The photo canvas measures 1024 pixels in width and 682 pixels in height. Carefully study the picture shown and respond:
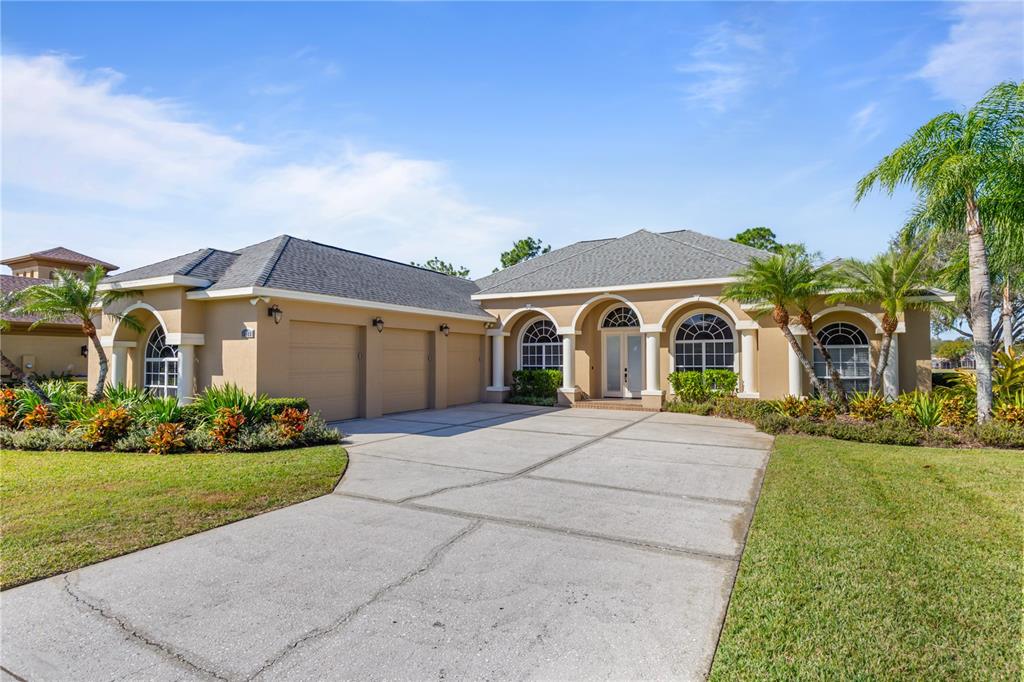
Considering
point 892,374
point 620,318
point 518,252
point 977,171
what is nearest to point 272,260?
point 620,318

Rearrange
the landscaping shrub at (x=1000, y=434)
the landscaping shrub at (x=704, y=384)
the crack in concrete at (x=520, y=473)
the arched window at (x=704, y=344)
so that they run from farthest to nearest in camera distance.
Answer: the arched window at (x=704, y=344) < the landscaping shrub at (x=704, y=384) < the landscaping shrub at (x=1000, y=434) < the crack in concrete at (x=520, y=473)

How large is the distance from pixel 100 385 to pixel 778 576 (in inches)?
619

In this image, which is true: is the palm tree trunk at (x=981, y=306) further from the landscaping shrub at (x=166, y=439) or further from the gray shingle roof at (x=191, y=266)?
the gray shingle roof at (x=191, y=266)

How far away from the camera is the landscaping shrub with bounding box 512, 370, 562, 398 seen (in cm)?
1873

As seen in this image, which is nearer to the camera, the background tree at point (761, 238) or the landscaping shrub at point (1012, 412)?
the landscaping shrub at point (1012, 412)

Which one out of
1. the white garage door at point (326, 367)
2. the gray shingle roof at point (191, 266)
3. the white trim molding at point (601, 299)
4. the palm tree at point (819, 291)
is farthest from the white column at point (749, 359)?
the gray shingle roof at point (191, 266)

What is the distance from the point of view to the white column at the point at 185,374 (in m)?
13.0

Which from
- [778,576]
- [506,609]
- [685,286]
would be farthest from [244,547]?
[685,286]

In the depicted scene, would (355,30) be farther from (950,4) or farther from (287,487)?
(950,4)

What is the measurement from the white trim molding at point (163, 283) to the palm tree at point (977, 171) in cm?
1626

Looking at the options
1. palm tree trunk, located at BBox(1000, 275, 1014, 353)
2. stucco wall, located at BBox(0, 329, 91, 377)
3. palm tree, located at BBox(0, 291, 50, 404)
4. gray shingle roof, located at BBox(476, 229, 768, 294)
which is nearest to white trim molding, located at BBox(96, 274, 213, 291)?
palm tree, located at BBox(0, 291, 50, 404)

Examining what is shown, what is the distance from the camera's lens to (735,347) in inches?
656

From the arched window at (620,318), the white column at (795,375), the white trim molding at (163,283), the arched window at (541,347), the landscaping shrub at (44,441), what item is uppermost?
the white trim molding at (163,283)

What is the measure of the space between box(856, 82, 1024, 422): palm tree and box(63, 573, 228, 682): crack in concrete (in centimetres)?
1385
